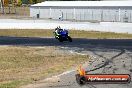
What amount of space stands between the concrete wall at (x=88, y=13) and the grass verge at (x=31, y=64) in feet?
116

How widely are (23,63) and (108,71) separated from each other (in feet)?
16.2

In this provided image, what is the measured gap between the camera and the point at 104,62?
20.3 m

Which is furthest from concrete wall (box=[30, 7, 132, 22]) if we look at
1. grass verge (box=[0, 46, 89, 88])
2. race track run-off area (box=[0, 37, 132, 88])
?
grass verge (box=[0, 46, 89, 88])

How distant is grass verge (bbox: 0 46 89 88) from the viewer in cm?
1560

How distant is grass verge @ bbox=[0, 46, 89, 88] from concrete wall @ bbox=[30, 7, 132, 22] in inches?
1391

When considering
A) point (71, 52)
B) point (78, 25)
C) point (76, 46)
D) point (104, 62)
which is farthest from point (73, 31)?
point (104, 62)

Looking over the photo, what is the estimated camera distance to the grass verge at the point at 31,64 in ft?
51.2

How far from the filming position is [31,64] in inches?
771

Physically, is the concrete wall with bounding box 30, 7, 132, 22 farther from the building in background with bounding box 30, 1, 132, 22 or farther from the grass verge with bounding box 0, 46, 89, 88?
the grass verge with bounding box 0, 46, 89, 88

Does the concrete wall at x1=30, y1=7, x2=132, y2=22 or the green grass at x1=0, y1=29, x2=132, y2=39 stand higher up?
the concrete wall at x1=30, y1=7, x2=132, y2=22

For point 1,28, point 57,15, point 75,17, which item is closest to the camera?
point 1,28

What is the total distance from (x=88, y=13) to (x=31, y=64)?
50.1 metres

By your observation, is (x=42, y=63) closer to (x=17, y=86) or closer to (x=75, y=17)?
(x=17, y=86)

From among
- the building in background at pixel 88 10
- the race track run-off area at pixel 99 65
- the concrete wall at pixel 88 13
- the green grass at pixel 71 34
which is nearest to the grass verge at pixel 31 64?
the race track run-off area at pixel 99 65
